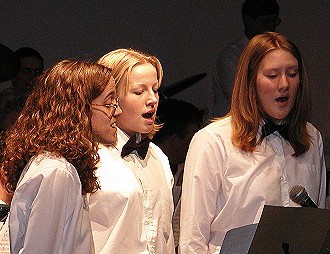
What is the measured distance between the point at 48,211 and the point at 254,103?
1.09 metres

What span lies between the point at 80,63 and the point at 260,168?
84 centimetres

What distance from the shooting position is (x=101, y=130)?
3863 millimetres

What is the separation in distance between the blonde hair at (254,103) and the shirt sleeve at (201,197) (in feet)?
0.34

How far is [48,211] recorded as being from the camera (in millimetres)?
3557

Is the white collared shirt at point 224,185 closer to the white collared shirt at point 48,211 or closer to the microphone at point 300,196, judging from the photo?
the microphone at point 300,196

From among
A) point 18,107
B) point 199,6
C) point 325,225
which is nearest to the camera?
point 325,225

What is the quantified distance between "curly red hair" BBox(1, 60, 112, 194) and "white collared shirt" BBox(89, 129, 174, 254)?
180 mm

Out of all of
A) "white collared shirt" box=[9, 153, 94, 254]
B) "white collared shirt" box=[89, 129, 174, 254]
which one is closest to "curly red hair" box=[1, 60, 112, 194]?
"white collared shirt" box=[9, 153, 94, 254]

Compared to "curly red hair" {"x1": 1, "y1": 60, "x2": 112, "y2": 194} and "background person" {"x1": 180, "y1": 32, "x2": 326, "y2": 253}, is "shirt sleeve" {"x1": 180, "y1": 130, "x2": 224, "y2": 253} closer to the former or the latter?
"background person" {"x1": 180, "y1": 32, "x2": 326, "y2": 253}

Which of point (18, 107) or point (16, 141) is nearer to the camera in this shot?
point (16, 141)

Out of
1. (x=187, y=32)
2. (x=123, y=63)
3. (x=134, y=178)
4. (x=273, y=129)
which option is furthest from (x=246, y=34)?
(x=134, y=178)

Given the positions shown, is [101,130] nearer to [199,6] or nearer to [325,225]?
[325,225]

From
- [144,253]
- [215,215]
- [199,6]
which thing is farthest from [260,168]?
[199,6]

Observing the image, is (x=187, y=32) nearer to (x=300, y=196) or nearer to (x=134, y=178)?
(x=134, y=178)
